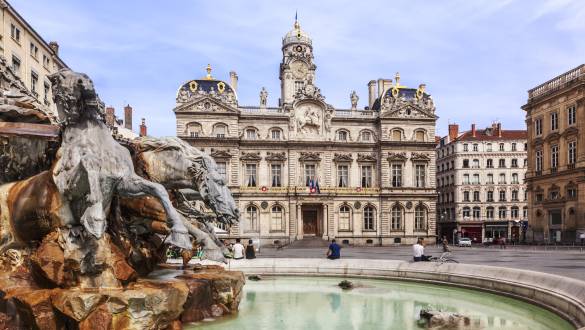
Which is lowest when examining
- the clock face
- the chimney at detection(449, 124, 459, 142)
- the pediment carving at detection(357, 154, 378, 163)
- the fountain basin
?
the fountain basin

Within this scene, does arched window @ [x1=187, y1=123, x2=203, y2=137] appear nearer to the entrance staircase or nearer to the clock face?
the clock face

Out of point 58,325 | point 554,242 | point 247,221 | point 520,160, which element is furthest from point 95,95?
point 520,160

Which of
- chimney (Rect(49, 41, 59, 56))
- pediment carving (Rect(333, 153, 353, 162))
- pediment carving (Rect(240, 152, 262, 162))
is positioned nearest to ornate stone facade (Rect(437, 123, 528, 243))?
pediment carving (Rect(333, 153, 353, 162))

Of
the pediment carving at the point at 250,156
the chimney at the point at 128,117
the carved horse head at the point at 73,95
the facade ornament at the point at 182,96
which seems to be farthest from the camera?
the chimney at the point at 128,117

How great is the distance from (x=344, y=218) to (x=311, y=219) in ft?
11.1

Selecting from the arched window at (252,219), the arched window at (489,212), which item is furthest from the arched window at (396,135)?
the arched window at (489,212)

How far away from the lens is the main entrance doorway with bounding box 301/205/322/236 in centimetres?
4906

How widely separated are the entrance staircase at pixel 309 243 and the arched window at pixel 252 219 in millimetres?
4449

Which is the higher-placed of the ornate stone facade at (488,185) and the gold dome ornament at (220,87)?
the gold dome ornament at (220,87)

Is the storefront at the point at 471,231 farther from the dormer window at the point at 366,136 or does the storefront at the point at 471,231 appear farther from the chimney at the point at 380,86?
the dormer window at the point at 366,136

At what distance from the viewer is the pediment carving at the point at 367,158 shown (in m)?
49.8

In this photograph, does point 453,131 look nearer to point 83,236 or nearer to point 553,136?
point 553,136

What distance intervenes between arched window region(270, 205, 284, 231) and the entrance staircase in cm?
297

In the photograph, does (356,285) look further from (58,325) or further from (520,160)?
(520,160)
